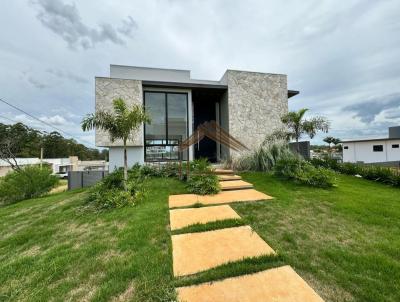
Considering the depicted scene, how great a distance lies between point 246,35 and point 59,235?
10720mm

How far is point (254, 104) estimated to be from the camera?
1140cm

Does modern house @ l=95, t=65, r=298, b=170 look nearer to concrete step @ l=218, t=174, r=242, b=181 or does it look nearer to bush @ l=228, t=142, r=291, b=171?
bush @ l=228, t=142, r=291, b=171

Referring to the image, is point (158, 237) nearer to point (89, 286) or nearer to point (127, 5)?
point (89, 286)

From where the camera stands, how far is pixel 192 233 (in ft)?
10.1

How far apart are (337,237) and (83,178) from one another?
1323 centimetres

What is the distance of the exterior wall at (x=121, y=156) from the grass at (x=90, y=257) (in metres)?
5.95

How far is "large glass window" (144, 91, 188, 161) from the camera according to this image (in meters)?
11.0

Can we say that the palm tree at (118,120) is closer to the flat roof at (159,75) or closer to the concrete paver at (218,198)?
the concrete paver at (218,198)

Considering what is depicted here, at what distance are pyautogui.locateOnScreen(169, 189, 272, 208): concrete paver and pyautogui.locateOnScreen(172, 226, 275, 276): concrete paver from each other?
1532 millimetres

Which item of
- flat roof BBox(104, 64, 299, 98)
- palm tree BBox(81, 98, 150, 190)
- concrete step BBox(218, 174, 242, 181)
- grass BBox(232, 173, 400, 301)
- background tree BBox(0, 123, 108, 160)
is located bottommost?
grass BBox(232, 173, 400, 301)

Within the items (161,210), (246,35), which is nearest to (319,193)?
(161,210)

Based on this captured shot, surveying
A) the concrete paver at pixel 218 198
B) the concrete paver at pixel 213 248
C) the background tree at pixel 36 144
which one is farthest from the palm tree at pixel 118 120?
the background tree at pixel 36 144

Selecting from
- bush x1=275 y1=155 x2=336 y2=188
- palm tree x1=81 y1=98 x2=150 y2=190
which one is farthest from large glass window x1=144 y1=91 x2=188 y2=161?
bush x1=275 y1=155 x2=336 y2=188

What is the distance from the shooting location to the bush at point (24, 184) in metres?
9.67
